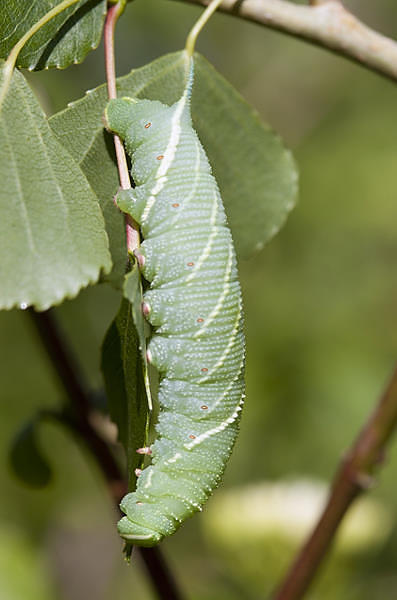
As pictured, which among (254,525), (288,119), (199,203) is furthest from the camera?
(288,119)

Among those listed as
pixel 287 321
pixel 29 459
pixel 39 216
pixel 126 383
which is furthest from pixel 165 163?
pixel 287 321

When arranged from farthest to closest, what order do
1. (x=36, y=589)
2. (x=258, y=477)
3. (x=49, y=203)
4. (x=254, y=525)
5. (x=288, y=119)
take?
1. (x=288, y=119)
2. (x=258, y=477)
3. (x=36, y=589)
4. (x=254, y=525)
5. (x=49, y=203)

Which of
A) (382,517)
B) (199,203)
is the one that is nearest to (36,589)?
(382,517)

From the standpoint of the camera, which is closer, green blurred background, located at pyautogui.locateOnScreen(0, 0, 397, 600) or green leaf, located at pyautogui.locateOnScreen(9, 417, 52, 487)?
green leaf, located at pyautogui.locateOnScreen(9, 417, 52, 487)

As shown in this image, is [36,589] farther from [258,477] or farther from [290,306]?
[290,306]

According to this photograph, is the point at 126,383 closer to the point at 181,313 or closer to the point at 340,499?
the point at 181,313

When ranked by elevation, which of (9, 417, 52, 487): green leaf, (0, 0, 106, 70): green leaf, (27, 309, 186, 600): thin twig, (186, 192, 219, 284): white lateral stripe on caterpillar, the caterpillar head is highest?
(0, 0, 106, 70): green leaf

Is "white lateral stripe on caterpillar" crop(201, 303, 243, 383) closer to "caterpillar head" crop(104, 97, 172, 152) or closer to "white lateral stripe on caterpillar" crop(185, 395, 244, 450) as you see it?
"white lateral stripe on caterpillar" crop(185, 395, 244, 450)

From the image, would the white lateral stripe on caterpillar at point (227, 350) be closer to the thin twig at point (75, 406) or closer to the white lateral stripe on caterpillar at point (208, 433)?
the white lateral stripe on caterpillar at point (208, 433)

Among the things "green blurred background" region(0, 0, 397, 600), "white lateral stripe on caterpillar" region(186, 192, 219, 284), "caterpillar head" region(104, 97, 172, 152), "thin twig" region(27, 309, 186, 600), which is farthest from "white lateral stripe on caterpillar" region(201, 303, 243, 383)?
"green blurred background" region(0, 0, 397, 600)

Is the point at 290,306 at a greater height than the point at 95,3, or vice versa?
the point at 95,3
